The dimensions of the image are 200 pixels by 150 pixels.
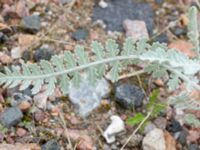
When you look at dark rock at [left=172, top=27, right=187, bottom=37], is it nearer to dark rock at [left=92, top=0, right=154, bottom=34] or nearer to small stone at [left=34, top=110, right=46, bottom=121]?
dark rock at [left=92, top=0, right=154, bottom=34]

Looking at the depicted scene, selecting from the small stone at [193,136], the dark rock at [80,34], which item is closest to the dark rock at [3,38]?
the dark rock at [80,34]

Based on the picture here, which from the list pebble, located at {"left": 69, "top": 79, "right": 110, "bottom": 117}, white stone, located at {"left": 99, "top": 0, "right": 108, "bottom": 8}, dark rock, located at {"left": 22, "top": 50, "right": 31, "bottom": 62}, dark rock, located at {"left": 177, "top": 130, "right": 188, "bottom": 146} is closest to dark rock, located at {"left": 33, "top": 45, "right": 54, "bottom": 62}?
dark rock, located at {"left": 22, "top": 50, "right": 31, "bottom": 62}

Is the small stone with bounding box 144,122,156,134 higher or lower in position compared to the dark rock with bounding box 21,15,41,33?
lower

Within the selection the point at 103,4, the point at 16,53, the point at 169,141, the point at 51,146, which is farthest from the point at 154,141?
the point at 103,4

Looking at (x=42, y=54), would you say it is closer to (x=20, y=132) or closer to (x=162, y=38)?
(x=20, y=132)

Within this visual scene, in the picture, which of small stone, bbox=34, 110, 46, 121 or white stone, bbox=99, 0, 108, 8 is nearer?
small stone, bbox=34, 110, 46, 121

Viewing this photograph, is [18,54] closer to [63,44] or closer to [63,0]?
[63,44]

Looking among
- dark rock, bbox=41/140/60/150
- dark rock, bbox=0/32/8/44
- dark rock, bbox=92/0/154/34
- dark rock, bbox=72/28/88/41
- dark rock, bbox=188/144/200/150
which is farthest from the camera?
dark rock, bbox=92/0/154/34

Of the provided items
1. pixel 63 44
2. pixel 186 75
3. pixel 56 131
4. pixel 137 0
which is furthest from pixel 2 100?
pixel 137 0
